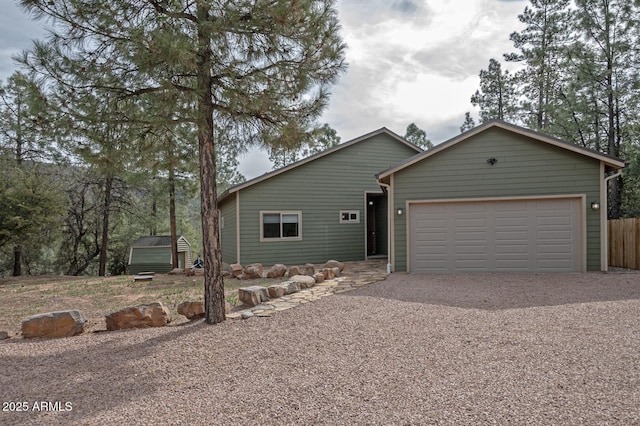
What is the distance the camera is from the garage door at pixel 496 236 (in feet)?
28.6

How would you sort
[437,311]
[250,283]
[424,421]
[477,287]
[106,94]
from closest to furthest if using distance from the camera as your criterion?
[424,421] → [106,94] → [437,311] → [477,287] → [250,283]

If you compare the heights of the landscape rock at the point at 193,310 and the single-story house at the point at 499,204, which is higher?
the single-story house at the point at 499,204

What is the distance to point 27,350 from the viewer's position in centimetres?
411

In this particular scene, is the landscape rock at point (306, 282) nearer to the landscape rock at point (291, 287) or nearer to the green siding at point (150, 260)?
the landscape rock at point (291, 287)

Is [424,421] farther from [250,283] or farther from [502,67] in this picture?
[502,67]

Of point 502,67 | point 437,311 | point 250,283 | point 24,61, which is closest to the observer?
point 24,61

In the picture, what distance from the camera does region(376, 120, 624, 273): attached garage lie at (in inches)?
338

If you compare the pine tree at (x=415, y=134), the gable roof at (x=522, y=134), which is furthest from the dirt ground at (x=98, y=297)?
the pine tree at (x=415, y=134)

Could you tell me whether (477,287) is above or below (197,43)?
below

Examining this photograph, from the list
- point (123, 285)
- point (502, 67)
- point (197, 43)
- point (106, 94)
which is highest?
point (502, 67)

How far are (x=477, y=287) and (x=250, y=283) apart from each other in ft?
17.0

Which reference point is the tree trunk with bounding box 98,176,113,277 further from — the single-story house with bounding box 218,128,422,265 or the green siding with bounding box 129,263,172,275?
the single-story house with bounding box 218,128,422,265

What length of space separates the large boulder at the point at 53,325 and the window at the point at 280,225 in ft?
25.2

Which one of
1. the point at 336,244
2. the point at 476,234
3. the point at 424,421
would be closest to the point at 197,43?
the point at 424,421
